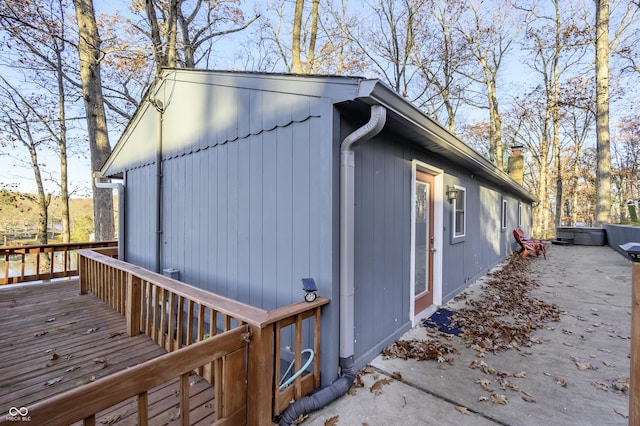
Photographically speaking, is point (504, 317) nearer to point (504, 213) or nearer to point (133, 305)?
point (133, 305)

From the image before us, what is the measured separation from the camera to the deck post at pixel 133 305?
3.33m

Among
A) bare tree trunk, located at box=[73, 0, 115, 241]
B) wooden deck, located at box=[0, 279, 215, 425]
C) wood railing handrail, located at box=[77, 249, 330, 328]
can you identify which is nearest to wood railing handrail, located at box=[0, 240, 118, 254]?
bare tree trunk, located at box=[73, 0, 115, 241]

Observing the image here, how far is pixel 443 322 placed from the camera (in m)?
3.81

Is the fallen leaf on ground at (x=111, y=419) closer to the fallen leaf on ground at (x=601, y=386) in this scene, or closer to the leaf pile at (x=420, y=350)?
the leaf pile at (x=420, y=350)

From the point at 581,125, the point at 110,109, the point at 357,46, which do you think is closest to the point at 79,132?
the point at 110,109

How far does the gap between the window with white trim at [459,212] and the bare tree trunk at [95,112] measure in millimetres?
7933

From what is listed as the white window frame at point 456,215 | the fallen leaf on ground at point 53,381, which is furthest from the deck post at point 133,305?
the white window frame at point 456,215

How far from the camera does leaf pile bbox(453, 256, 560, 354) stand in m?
3.27

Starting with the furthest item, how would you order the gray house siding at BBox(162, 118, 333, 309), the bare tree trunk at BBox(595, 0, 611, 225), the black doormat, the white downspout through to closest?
the bare tree trunk at BBox(595, 0, 611, 225) < the white downspout < the black doormat < the gray house siding at BBox(162, 118, 333, 309)

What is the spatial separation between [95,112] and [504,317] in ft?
30.9

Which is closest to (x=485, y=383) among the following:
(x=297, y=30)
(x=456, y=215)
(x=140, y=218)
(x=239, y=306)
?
(x=239, y=306)

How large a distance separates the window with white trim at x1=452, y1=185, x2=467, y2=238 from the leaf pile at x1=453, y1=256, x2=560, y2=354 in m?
1.15

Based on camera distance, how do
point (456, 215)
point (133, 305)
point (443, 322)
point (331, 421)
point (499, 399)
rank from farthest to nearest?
point (456, 215) → point (443, 322) → point (133, 305) → point (499, 399) → point (331, 421)

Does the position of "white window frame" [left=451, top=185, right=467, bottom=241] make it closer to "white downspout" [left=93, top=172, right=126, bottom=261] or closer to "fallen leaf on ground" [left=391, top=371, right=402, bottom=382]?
"fallen leaf on ground" [left=391, top=371, right=402, bottom=382]
